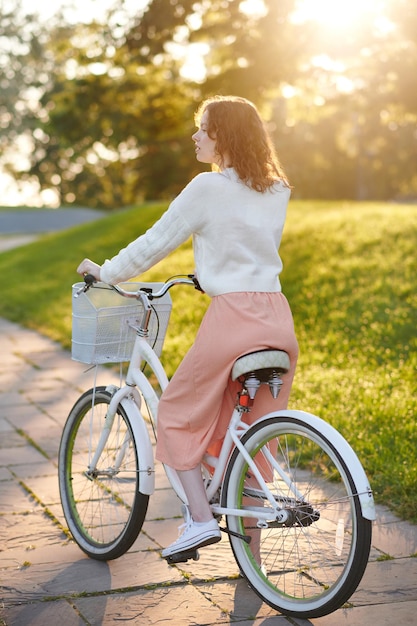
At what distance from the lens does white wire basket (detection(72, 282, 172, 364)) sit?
393cm

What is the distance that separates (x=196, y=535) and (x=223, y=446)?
338 millimetres

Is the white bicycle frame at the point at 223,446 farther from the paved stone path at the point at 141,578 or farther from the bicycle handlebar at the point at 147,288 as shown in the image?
the paved stone path at the point at 141,578

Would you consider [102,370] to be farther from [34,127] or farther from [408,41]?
[34,127]

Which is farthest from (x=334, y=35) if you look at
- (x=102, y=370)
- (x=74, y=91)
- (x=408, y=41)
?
(x=102, y=370)

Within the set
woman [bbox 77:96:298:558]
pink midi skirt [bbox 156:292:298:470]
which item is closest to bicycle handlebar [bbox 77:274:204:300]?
woman [bbox 77:96:298:558]

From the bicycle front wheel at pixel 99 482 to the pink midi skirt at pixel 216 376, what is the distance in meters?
0.34

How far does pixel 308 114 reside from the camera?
21172 mm

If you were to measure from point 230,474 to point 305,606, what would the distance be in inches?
20.4

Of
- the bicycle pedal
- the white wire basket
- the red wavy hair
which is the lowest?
the bicycle pedal

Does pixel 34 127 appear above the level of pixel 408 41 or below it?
below

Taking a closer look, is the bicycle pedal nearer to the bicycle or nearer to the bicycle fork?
the bicycle

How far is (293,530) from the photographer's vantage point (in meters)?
3.74

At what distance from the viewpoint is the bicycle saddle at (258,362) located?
3.48 metres

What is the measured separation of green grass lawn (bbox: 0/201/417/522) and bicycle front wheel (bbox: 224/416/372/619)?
109cm
